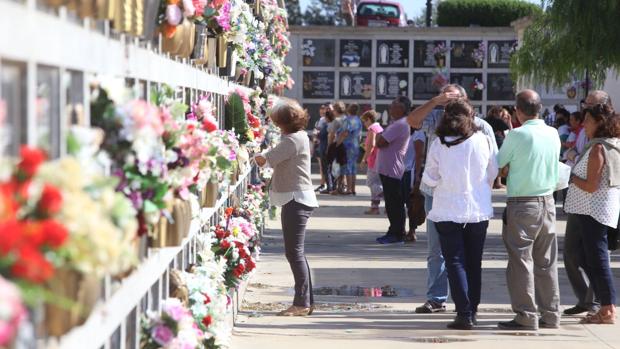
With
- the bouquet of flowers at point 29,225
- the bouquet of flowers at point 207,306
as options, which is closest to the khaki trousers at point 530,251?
the bouquet of flowers at point 207,306

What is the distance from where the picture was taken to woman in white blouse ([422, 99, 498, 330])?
8.52 m

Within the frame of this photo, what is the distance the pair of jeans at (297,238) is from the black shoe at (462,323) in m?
1.17

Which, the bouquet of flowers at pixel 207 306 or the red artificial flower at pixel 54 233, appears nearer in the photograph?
the red artificial flower at pixel 54 233

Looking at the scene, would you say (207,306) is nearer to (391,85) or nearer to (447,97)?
(447,97)

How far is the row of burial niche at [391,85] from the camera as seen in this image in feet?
98.0

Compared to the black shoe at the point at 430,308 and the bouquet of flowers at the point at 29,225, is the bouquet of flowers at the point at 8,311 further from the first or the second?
the black shoe at the point at 430,308

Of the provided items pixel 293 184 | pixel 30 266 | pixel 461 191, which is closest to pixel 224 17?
pixel 293 184

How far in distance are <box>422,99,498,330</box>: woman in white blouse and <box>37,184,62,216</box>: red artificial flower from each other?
20.3 feet

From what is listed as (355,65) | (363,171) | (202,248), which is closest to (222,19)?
(202,248)

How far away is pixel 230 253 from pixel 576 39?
7.80m

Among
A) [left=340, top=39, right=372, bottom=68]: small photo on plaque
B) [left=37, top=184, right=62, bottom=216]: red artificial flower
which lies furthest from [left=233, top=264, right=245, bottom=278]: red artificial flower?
[left=340, top=39, right=372, bottom=68]: small photo on plaque

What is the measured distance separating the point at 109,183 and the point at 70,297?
0.30 meters

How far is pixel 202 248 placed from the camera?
7520 mm

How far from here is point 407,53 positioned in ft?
98.8
